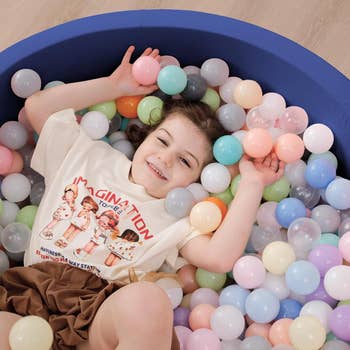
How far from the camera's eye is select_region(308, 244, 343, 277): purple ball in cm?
130

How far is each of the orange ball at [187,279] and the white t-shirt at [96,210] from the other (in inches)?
2.5

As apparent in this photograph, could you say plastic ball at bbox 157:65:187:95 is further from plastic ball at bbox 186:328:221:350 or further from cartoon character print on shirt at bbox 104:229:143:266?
plastic ball at bbox 186:328:221:350

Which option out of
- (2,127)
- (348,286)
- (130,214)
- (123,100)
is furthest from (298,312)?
(2,127)

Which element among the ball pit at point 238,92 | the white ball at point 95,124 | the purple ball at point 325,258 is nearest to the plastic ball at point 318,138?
the ball pit at point 238,92

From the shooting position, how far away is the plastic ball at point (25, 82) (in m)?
1.43

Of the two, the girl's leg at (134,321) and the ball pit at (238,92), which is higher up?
the ball pit at (238,92)

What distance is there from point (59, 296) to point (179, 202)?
30 cm

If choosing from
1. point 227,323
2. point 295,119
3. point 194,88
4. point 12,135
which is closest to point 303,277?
point 227,323

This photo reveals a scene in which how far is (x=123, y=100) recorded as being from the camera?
4.97 feet

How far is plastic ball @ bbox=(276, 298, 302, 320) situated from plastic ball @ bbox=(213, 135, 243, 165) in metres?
0.31

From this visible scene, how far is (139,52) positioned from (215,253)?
0.51 metres

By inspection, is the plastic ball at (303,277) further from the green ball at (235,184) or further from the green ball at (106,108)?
the green ball at (106,108)

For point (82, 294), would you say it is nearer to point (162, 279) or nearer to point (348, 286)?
point (162, 279)

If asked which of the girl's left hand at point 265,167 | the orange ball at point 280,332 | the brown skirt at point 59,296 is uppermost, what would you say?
the girl's left hand at point 265,167
